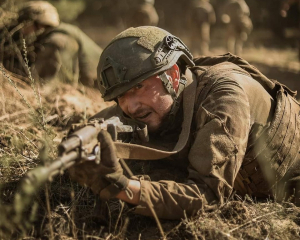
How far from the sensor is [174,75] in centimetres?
390

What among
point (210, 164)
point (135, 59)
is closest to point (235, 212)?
point (210, 164)

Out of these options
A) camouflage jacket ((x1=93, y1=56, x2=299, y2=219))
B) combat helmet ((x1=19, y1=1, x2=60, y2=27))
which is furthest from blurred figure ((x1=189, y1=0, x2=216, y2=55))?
camouflage jacket ((x1=93, y1=56, x2=299, y2=219))

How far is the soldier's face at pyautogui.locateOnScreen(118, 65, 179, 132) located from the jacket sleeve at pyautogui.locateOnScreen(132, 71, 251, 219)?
0.42 m

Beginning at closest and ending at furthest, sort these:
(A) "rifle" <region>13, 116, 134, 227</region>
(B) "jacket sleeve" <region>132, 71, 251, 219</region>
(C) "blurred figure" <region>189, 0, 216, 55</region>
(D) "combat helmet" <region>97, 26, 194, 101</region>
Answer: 1. (A) "rifle" <region>13, 116, 134, 227</region>
2. (B) "jacket sleeve" <region>132, 71, 251, 219</region>
3. (D) "combat helmet" <region>97, 26, 194, 101</region>
4. (C) "blurred figure" <region>189, 0, 216, 55</region>

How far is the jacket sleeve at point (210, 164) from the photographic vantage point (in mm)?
3152

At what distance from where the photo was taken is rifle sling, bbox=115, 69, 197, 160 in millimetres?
3400

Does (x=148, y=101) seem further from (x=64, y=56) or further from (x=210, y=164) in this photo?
(x=64, y=56)

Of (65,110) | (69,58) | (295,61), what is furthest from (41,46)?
(295,61)

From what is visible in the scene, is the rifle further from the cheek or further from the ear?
the ear

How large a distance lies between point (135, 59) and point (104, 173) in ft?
3.56

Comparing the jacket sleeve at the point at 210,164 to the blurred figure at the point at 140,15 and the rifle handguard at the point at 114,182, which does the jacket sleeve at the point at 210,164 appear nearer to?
the rifle handguard at the point at 114,182

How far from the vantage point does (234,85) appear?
356cm

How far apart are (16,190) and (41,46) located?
437 cm

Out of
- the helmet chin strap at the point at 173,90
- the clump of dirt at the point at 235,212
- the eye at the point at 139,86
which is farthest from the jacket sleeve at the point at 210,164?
the eye at the point at 139,86
